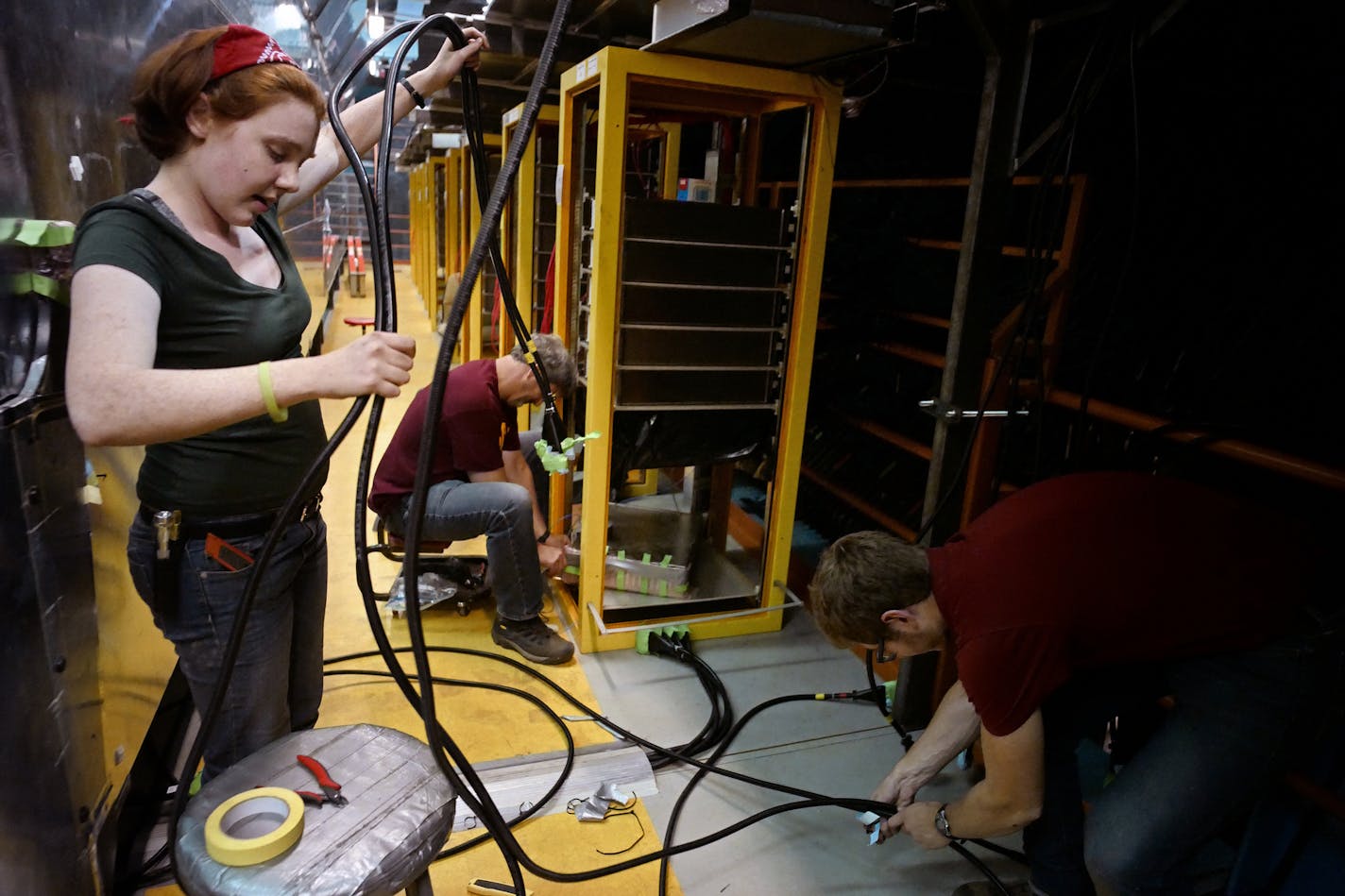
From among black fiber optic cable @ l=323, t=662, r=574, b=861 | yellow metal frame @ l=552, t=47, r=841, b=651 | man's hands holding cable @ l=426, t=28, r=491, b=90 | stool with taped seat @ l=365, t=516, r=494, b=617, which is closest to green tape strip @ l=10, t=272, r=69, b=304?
man's hands holding cable @ l=426, t=28, r=491, b=90

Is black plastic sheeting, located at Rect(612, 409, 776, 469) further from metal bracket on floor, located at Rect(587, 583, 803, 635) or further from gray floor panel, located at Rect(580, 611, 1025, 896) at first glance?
gray floor panel, located at Rect(580, 611, 1025, 896)

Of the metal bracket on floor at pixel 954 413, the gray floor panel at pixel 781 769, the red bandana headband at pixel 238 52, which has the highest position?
the red bandana headband at pixel 238 52

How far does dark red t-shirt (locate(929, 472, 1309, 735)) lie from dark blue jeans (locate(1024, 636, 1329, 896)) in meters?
0.07

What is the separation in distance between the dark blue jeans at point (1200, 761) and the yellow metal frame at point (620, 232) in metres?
1.50

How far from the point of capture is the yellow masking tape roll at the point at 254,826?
1058 mm

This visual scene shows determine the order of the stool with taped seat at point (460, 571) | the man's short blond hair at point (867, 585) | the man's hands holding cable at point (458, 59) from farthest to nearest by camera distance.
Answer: the stool with taped seat at point (460, 571), the man's short blond hair at point (867, 585), the man's hands holding cable at point (458, 59)

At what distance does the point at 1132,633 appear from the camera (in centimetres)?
154

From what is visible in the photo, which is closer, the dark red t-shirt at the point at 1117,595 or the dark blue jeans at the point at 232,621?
the dark blue jeans at the point at 232,621

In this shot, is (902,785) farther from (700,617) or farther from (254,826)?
(254,826)

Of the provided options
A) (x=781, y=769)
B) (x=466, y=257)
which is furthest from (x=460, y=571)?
(x=466, y=257)

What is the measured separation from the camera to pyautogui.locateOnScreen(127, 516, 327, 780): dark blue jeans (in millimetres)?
1366

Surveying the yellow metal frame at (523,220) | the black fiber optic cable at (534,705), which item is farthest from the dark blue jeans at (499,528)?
the yellow metal frame at (523,220)

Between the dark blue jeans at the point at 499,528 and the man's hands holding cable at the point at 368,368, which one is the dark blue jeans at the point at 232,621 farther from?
the dark blue jeans at the point at 499,528

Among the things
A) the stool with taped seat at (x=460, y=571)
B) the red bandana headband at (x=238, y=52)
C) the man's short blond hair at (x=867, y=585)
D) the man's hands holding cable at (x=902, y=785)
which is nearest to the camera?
the red bandana headband at (x=238, y=52)
